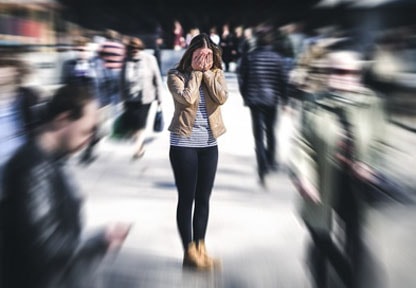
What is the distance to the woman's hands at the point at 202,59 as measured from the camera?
2.69 metres

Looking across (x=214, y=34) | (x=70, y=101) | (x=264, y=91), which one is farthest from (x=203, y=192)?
(x=264, y=91)

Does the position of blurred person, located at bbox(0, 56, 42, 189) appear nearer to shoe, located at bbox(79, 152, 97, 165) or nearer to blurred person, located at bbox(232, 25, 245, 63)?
shoe, located at bbox(79, 152, 97, 165)

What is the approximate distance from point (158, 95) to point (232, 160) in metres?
0.79

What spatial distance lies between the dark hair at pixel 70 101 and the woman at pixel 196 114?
0.65 m

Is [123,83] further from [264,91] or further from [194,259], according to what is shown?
[194,259]

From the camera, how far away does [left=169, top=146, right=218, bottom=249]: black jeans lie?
9.02 ft

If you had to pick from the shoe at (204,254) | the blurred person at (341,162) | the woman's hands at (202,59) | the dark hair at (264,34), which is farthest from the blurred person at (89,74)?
the blurred person at (341,162)

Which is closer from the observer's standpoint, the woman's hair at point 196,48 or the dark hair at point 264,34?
the woman's hair at point 196,48

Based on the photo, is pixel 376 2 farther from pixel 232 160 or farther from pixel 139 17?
pixel 232 160

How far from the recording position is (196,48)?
2.70 m

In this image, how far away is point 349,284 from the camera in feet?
8.90

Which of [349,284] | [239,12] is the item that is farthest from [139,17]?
[349,284]

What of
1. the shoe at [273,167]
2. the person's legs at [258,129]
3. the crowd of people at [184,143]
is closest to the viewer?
the crowd of people at [184,143]

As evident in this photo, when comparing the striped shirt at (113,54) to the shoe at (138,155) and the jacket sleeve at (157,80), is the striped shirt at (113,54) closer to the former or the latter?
the jacket sleeve at (157,80)
